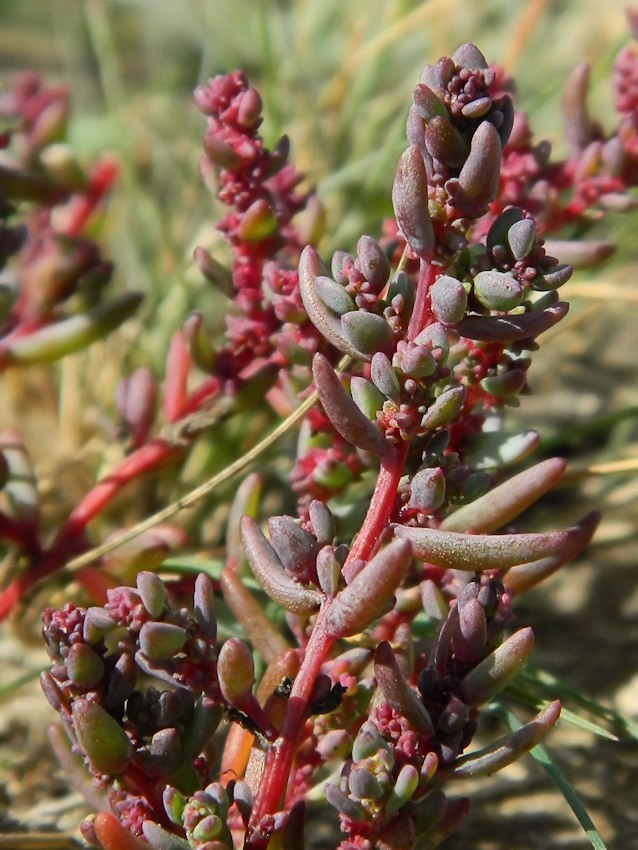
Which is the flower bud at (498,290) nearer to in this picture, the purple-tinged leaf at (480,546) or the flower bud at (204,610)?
the purple-tinged leaf at (480,546)

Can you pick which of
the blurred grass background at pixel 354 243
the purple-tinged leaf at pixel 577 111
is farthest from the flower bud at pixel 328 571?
the purple-tinged leaf at pixel 577 111

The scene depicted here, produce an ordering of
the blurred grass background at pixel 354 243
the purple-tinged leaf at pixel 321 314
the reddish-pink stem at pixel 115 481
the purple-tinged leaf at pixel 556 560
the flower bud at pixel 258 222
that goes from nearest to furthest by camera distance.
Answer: the purple-tinged leaf at pixel 321 314, the purple-tinged leaf at pixel 556 560, the flower bud at pixel 258 222, the reddish-pink stem at pixel 115 481, the blurred grass background at pixel 354 243

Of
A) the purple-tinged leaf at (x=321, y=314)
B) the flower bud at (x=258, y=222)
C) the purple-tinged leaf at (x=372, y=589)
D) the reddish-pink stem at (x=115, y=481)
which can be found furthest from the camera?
the reddish-pink stem at (x=115, y=481)

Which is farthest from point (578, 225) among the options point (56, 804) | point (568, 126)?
point (56, 804)

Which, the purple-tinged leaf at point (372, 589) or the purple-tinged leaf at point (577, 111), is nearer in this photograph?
the purple-tinged leaf at point (372, 589)

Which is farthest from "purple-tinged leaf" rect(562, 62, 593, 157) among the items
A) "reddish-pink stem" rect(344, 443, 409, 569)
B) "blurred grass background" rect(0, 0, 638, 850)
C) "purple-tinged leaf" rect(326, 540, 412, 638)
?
"purple-tinged leaf" rect(326, 540, 412, 638)

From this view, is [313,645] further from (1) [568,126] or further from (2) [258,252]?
(1) [568,126]

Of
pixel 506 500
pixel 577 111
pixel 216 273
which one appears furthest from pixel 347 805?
pixel 577 111
